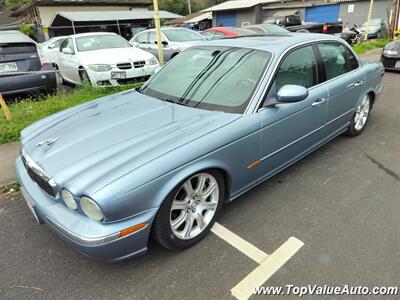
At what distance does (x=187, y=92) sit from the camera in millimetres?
3057

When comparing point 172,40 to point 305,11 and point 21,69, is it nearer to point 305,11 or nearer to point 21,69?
point 21,69

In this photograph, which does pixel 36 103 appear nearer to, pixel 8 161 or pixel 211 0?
pixel 8 161

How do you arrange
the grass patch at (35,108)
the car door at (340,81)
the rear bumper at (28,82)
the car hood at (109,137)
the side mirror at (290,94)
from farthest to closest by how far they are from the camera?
1. the rear bumper at (28,82)
2. the grass patch at (35,108)
3. the car door at (340,81)
4. the side mirror at (290,94)
5. the car hood at (109,137)

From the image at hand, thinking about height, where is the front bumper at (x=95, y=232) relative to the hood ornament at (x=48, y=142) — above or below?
below

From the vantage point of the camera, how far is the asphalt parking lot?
218cm

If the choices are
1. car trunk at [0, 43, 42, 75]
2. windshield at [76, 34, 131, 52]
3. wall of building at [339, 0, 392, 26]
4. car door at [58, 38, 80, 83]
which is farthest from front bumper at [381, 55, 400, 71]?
wall of building at [339, 0, 392, 26]

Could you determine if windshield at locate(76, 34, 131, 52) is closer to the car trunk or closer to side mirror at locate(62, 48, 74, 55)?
side mirror at locate(62, 48, 74, 55)

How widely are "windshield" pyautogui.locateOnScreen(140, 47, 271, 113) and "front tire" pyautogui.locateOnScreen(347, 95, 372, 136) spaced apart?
2.06 m

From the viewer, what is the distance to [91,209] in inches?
77.7

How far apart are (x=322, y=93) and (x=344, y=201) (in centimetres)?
117

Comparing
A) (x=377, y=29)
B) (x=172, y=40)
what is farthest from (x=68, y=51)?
(x=377, y=29)

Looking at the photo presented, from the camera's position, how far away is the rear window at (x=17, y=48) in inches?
237

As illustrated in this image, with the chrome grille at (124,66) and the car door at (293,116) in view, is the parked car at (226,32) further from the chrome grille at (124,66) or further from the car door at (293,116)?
the car door at (293,116)

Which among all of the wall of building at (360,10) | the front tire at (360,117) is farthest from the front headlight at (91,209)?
the wall of building at (360,10)
